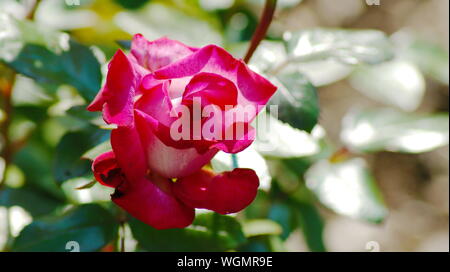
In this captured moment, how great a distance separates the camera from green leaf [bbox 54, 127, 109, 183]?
0.66m

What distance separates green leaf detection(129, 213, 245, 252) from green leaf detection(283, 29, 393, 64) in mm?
239

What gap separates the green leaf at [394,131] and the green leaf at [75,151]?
18.6 inches

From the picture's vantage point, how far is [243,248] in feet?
2.68

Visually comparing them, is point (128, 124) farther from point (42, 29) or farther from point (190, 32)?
point (190, 32)

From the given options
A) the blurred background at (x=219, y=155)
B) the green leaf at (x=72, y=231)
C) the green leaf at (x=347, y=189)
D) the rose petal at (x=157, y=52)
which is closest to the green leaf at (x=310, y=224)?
the blurred background at (x=219, y=155)

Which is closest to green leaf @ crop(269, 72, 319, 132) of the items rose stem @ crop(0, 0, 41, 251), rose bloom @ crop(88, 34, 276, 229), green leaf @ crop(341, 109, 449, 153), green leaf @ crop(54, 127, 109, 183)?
rose bloom @ crop(88, 34, 276, 229)

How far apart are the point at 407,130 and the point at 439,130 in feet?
0.17

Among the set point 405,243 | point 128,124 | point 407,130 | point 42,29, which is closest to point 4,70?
point 42,29

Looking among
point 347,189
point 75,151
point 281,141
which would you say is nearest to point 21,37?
point 75,151

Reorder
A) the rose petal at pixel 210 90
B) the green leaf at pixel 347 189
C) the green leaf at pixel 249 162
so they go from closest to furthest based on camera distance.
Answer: the rose petal at pixel 210 90 → the green leaf at pixel 249 162 → the green leaf at pixel 347 189

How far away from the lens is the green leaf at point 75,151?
2.16 feet

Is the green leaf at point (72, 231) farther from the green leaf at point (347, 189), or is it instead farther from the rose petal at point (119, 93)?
the green leaf at point (347, 189)

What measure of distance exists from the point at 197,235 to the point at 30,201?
1.17ft
